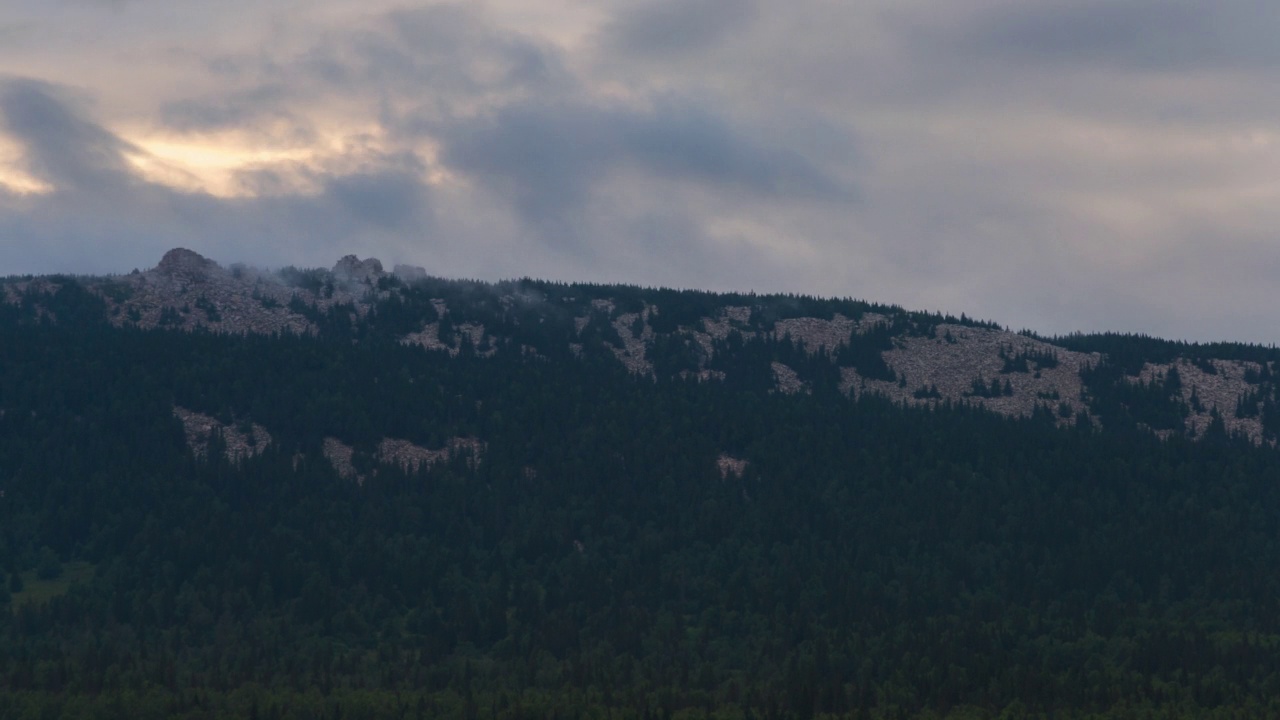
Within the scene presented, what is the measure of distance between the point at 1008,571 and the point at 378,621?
207 ft

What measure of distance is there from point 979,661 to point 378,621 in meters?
58.9

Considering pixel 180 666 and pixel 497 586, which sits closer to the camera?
pixel 180 666

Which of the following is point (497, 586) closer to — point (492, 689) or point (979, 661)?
point (492, 689)

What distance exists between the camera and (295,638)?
182 metres

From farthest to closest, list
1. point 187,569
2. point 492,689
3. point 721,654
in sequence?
point 187,569 < point 721,654 < point 492,689

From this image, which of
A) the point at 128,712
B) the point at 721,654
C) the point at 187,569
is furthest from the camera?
the point at 187,569

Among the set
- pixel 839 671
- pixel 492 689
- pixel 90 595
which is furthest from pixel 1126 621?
pixel 90 595

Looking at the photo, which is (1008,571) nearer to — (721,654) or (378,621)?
(721,654)

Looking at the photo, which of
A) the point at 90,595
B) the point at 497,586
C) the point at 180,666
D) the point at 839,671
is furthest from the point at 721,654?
the point at 90,595

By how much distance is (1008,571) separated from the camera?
640 feet

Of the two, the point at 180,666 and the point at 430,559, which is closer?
the point at 180,666

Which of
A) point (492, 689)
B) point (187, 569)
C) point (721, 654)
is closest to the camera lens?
point (492, 689)

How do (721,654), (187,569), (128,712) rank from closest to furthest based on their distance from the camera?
(128,712) → (721,654) → (187,569)

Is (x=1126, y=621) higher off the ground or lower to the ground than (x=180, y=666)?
higher
